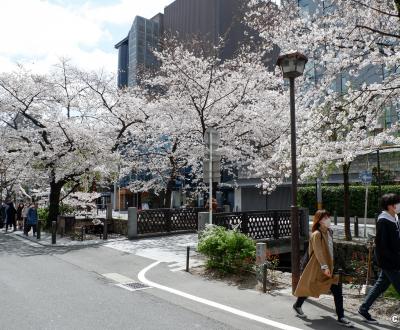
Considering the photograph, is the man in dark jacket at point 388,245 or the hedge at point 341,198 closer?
the man in dark jacket at point 388,245

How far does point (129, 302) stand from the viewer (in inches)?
271

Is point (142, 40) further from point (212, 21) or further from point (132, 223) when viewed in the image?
point (132, 223)

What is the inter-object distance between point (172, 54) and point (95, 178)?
835 centimetres

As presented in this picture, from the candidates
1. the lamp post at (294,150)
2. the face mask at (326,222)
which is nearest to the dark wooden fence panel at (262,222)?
the lamp post at (294,150)

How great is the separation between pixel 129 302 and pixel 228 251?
3131 mm

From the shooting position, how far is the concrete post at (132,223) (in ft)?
52.7

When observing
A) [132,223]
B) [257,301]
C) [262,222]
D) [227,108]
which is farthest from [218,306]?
[227,108]

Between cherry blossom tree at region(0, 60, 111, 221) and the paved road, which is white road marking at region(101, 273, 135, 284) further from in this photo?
cherry blossom tree at region(0, 60, 111, 221)

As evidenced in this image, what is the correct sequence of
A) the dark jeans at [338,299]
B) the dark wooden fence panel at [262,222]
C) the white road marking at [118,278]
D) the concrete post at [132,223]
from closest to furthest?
1. the dark jeans at [338,299]
2. the white road marking at [118,278]
3. the dark wooden fence panel at [262,222]
4. the concrete post at [132,223]

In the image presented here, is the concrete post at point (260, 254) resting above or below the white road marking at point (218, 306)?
above

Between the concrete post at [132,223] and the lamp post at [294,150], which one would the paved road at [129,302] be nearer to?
the lamp post at [294,150]

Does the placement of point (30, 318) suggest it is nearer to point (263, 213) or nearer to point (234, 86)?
point (263, 213)

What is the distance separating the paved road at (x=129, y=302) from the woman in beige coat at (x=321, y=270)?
1.37ft

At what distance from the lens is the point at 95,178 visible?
70.5 feet
